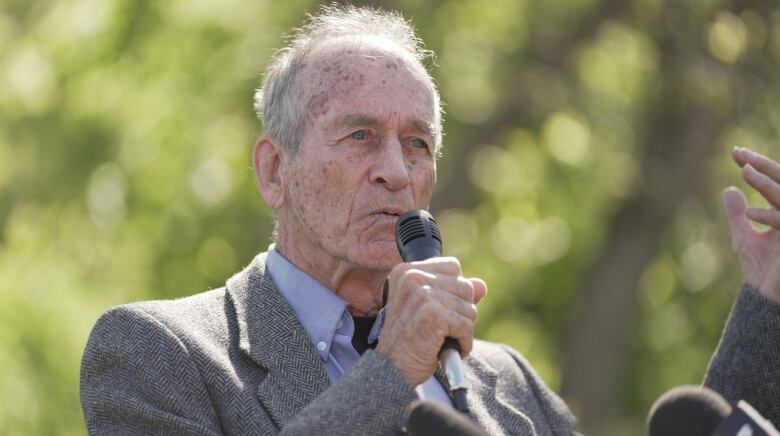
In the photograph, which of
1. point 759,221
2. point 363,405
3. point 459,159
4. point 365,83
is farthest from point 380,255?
point 459,159

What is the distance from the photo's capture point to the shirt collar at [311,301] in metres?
3.83

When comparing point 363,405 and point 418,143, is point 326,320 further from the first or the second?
point 363,405

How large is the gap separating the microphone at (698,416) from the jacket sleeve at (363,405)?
28.2 inches

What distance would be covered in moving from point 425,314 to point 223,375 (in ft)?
2.61

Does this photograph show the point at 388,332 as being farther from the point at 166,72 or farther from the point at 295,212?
the point at 166,72

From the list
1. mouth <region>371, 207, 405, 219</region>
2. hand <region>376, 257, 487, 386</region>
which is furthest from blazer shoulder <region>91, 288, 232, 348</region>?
hand <region>376, 257, 487, 386</region>

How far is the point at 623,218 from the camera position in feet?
39.8

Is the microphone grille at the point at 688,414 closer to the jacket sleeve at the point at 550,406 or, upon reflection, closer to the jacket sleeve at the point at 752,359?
the jacket sleeve at the point at 752,359

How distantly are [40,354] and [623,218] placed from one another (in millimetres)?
5944

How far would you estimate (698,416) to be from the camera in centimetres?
242

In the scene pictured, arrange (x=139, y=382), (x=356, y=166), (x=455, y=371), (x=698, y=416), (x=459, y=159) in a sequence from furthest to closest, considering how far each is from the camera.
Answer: (x=459, y=159), (x=356, y=166), (x=139, y=382), (x=455, y=371), (x=698, y=416)

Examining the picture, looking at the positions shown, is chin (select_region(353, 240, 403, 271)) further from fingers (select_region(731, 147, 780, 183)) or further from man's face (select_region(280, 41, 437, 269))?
fingers (select_region(731, 147, 780, 183))

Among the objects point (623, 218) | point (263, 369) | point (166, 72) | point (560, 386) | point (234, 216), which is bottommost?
point (560, 386)

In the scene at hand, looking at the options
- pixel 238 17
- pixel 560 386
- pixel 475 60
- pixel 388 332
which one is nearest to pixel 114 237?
pixel 238 17
